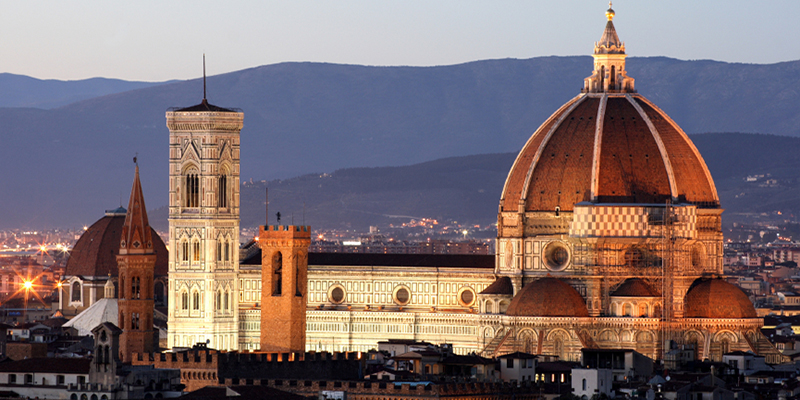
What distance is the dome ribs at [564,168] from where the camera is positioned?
367ft

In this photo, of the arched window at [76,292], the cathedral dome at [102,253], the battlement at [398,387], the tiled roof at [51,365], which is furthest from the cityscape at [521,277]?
the arched window at [76,292]

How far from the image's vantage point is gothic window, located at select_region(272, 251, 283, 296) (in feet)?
341

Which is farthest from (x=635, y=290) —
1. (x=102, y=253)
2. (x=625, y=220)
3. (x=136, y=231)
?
(x=102, y=253)

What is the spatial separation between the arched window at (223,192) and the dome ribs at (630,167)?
21.1 m

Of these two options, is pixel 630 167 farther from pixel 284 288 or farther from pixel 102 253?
pixel 102 253

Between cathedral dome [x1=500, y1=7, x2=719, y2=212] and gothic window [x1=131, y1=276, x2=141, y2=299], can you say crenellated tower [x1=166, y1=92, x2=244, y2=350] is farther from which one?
cathedral dome [x1=500, y1=7, x2=719, y2=212]

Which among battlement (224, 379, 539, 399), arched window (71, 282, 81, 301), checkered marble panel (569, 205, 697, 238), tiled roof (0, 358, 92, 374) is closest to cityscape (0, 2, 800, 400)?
checkered marble panel (569, 205, 697, 238)

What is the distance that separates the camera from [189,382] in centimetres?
8219

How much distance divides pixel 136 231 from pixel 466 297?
17812 mm

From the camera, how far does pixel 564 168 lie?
112m

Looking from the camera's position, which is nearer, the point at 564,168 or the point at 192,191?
the point at 564,168

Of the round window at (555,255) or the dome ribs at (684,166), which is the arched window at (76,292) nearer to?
the round window at (555,255)

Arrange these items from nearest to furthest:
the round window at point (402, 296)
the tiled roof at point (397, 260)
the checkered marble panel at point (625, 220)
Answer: the checkered marble panel at point (625, 220), the round window at point (402, 296), the tiled roof at point (397, 260)

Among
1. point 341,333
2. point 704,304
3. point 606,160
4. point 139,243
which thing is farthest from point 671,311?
point 139,243
